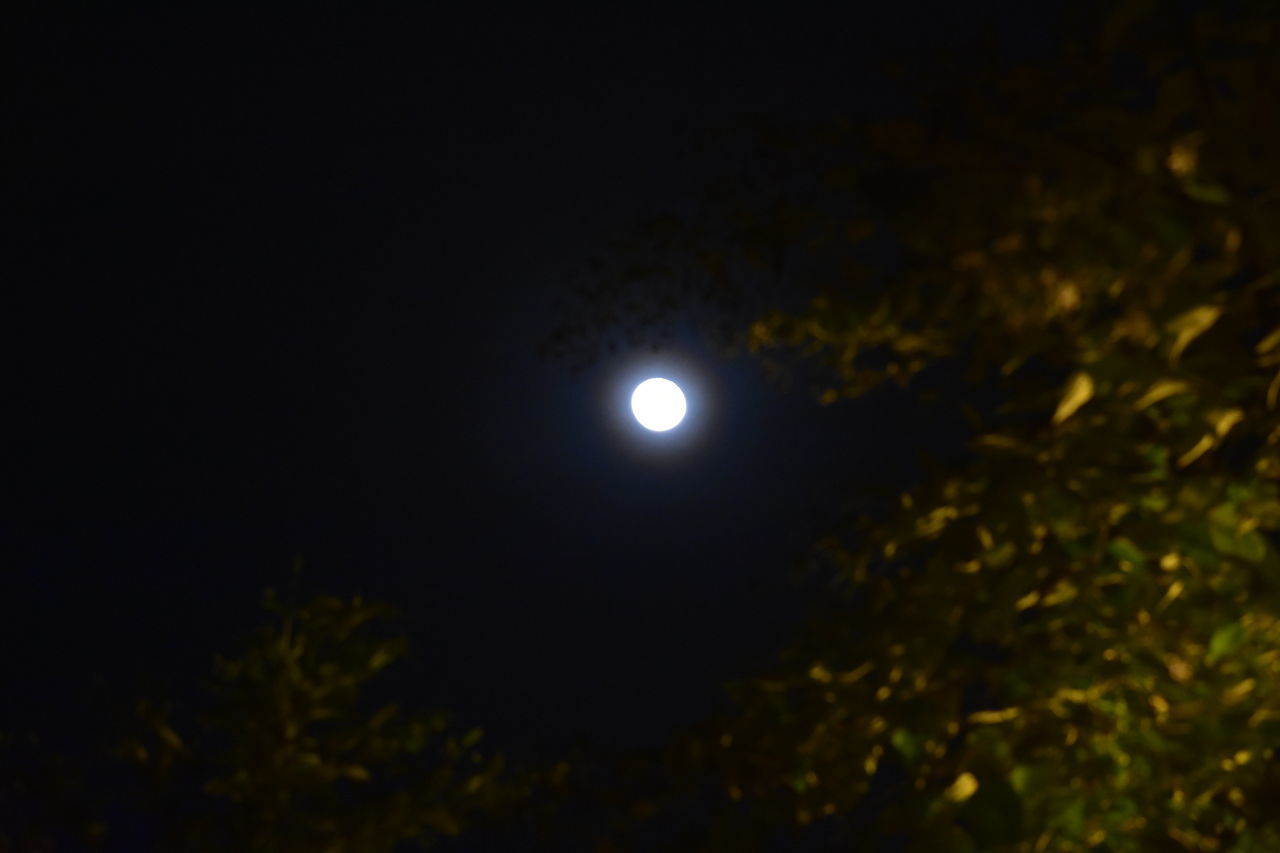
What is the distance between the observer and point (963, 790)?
214 cm

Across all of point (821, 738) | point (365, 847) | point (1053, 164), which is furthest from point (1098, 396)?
point (365, 847)

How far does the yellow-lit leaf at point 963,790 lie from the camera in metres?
2.13

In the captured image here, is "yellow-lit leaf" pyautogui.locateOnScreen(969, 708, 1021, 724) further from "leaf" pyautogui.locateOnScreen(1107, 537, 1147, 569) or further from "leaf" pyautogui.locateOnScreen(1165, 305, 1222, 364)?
"leaf" pyautogui.locateOnScreen(1165, 305, 1222, 364)

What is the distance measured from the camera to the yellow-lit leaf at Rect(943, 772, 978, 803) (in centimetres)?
213

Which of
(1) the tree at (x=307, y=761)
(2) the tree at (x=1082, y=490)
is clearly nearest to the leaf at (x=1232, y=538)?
(2) the tree at (x=1082, y=490)

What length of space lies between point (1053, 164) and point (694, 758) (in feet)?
6.23

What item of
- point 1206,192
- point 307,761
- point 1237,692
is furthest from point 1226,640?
point 307,761

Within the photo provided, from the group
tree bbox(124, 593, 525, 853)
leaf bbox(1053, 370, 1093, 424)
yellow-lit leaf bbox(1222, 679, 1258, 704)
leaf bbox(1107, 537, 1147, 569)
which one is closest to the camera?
leaf bbox(1053, 370, 1093, 424)

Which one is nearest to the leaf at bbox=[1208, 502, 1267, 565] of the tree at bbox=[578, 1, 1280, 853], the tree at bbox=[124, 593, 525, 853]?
the tree at bbox=[578, 1, 1280, 853]

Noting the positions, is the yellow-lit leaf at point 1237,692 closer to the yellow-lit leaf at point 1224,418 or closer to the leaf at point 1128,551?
the leaf at point 1128,551

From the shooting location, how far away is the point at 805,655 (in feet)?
9.85

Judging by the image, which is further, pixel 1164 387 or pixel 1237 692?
pixel 1237 692

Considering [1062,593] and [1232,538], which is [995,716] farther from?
[1232,538]

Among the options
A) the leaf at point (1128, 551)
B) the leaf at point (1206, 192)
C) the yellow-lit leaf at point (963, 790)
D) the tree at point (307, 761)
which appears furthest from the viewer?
the tree at point (307, 761)
